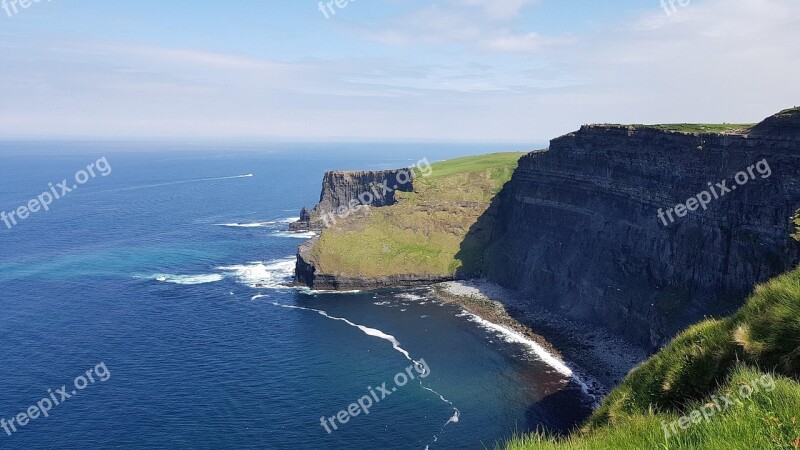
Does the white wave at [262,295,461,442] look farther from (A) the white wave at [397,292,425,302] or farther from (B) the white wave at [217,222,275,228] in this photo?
(B) the white wave at [217,222,275,228]

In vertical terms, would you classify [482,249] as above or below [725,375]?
below

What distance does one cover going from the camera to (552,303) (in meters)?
94.3

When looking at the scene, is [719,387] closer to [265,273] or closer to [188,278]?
[265,273]

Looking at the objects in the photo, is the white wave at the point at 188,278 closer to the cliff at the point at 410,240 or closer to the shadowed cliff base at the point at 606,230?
the cliff at the point at 410,240

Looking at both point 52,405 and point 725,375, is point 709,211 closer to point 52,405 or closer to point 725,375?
point 725,375

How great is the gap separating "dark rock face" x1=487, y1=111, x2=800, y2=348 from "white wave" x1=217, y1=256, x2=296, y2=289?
149ft

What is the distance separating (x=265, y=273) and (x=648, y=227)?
78544 millimetres

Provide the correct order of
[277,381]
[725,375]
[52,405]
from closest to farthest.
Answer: [725,375] → [52,405] → [277,381]

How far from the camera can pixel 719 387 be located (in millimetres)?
11164

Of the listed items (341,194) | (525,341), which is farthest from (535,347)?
(341,194)

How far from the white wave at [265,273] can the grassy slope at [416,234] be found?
9.98 metres

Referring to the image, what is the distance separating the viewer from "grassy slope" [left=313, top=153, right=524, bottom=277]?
112625 millimetres

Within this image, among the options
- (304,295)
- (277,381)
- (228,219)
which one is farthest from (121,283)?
(228,219)

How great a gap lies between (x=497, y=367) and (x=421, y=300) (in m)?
31.7
